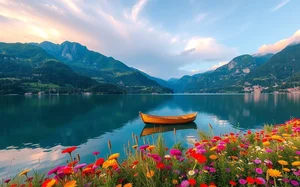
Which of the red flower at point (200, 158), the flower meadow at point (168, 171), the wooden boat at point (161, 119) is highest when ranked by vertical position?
the red flower at point (200, 158)

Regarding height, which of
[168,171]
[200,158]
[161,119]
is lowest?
[161,119]

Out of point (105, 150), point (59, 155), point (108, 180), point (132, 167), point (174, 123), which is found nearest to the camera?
point (108, 180)

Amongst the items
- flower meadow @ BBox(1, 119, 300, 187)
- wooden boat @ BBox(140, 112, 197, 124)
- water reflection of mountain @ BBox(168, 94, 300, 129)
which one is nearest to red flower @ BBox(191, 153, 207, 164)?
flower meadow @ BBox(1, 119, 300, 187)

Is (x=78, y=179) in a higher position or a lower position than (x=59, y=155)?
higher

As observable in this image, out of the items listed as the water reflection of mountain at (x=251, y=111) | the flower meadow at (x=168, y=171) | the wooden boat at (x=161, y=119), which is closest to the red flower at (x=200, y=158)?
the flower meadow at (x=168, y=171)

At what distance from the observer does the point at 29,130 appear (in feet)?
125

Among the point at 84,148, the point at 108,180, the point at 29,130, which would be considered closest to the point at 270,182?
the point at 108,180

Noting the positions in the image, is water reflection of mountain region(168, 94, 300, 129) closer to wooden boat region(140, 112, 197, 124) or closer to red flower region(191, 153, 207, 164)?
red flower region(191, 153, 207, 164)

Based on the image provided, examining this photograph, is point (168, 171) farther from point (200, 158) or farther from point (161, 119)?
Answer: point (161, 119)

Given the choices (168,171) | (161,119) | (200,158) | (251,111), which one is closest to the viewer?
(200,158)

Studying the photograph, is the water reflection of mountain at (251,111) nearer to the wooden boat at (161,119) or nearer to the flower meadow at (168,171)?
the flower meadow at (168,171)

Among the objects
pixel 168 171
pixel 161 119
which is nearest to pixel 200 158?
pixel 168 171

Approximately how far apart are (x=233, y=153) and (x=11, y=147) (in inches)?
1177

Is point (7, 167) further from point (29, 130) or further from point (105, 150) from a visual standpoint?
point (29, 130)
